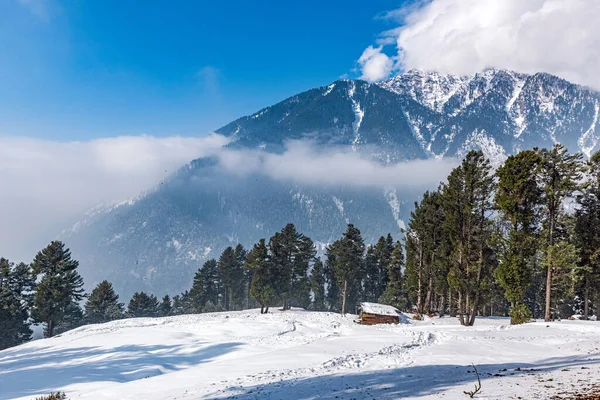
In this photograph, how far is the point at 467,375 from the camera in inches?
574

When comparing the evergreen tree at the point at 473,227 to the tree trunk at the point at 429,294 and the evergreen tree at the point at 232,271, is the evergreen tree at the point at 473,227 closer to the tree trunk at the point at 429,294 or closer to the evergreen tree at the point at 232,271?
the tree trunk at the point at 429,294

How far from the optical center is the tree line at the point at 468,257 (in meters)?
32.3

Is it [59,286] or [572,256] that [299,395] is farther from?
[59,286]

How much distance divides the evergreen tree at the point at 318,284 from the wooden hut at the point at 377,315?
52.4 metres

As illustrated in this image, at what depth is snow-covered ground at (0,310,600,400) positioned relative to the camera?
13.2 m

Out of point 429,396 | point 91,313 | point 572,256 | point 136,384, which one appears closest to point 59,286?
point 91,313

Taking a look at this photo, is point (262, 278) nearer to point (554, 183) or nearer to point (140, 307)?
point (140, 307)

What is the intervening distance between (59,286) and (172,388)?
2043 inches

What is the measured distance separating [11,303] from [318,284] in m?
62.8

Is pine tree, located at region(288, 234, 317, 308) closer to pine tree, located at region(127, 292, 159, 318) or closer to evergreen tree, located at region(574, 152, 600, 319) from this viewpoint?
pine tree, located at region(127, 292, 159, 318)

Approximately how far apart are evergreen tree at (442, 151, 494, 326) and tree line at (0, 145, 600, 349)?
95 millimetres

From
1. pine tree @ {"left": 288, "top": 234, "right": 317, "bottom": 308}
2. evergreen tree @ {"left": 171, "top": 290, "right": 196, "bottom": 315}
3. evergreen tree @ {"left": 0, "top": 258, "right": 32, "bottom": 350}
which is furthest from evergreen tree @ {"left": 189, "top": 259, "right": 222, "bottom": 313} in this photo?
evergreen tree @ {"left": 0, "top": 258, "right": 32, "bottom": 350}

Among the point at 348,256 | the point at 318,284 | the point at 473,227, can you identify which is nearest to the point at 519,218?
the point at 473,227

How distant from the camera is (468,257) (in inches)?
1388
